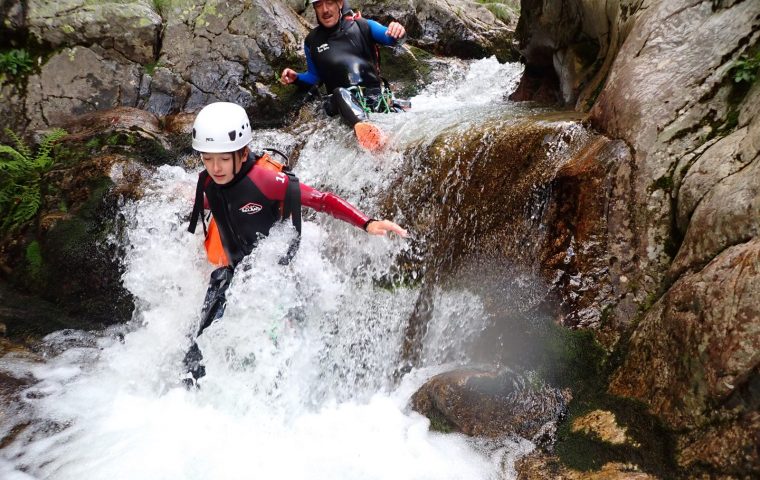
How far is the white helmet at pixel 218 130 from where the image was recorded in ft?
12.1

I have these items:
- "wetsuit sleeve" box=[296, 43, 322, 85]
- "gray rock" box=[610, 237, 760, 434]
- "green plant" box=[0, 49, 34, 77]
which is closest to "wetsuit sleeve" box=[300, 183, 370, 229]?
"gray rock" box=[610, 237, 760, 434]

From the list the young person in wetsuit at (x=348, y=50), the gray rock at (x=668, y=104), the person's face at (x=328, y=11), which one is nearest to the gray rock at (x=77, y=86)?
the young person in wetsuit at (x=348, y=50)

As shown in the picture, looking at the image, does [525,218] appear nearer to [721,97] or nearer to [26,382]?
[721,97]

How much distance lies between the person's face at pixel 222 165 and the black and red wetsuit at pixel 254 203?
48 millimetres

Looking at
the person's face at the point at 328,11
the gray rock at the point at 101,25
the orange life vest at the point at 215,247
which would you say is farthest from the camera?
the gray rock at the point at 101,25

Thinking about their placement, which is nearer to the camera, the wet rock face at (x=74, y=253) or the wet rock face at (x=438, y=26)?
the wet rock face at (x=74, y=253)

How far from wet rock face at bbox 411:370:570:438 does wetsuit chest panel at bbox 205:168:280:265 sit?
1.90 metres

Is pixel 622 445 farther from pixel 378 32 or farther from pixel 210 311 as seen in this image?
pixel 378 32

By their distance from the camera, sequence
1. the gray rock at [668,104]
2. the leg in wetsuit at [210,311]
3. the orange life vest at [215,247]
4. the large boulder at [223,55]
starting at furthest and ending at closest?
the large boulder at [223,55] → the orange life vest at [215,247] → the leg in wetsuit at [210,311] → the gray rock at [668,104]

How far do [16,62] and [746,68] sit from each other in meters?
8.43

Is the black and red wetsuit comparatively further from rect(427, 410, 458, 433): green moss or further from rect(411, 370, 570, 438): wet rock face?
rect(427, 410, 458, 433): green moss

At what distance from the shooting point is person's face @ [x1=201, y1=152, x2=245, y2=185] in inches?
151

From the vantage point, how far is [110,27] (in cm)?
750

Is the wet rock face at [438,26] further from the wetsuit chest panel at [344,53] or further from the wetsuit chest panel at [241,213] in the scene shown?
the wetsuit chest panel at [241,213]
